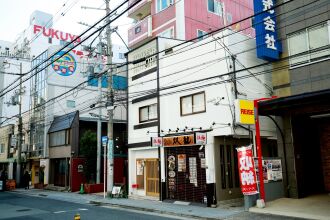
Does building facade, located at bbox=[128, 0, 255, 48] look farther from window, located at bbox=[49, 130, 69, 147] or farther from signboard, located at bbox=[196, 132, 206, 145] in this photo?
signboard, located at bbox=[196, 132, 206, 145]

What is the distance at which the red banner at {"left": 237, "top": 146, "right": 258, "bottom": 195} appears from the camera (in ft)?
45.7

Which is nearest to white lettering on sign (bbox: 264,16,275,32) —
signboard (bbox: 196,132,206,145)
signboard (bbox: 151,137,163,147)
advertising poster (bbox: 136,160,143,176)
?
signboard (bbox: 196,132,206,145)

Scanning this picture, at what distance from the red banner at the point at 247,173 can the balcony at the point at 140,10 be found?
19431 millimetres

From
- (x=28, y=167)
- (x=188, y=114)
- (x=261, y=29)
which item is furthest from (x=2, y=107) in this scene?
(x=261, y=29)

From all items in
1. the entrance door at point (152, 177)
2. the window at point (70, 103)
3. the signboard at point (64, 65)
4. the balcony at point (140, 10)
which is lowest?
the entrance door at point (152, 177)

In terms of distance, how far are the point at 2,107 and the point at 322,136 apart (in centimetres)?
4980

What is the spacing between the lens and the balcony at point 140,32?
28.0 m

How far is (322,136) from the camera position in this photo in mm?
16734

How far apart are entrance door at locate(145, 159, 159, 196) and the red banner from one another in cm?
681

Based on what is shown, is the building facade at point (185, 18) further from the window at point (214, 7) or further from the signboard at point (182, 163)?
the signboard at point (182, 163)

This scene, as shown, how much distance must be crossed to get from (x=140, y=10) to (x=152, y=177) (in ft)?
57.9

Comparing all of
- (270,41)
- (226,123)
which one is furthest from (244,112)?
(270,41)

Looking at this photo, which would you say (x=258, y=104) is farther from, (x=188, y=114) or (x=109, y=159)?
(x=109, y=159)

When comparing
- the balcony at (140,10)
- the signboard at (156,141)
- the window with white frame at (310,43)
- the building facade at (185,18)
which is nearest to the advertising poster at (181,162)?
the signboard at (156,141)
